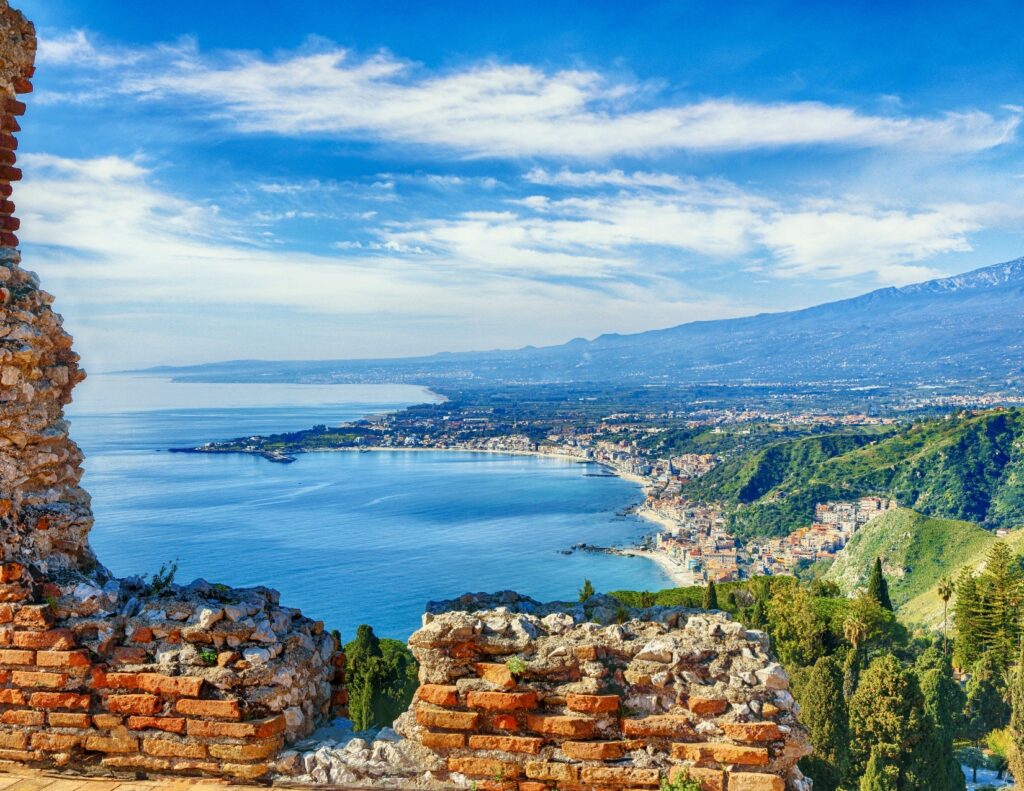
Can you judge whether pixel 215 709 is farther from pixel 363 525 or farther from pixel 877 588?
pixel 363 525

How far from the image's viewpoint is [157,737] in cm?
392

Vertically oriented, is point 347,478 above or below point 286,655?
below

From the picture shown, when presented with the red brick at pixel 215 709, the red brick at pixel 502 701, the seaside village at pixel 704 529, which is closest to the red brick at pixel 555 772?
the red brick at pixel 502 701

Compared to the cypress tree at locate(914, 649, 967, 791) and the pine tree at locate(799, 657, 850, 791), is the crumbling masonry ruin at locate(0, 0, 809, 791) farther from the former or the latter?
the cypress tree at locate(914, 649, 967, 791)

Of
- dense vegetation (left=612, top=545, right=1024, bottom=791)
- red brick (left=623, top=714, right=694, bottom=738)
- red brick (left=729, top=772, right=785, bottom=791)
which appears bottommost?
dense vegetation (left=612, top=545, right=1024, bottom=791)

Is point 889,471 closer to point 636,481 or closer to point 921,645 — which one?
point 636,481

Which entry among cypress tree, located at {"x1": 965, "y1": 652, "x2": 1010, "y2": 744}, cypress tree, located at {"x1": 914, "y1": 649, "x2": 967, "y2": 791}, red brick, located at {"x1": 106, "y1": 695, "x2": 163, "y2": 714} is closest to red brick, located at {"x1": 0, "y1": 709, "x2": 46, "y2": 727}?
red brick, located at {"x1": 106, "y1": 695, "x2": 163, "y2": 714}

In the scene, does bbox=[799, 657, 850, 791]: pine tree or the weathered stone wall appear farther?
bbox=[799, 657, 850, 791]: pine tree

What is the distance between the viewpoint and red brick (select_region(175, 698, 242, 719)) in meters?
3.86

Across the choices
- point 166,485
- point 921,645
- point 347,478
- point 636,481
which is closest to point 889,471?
point 636,481

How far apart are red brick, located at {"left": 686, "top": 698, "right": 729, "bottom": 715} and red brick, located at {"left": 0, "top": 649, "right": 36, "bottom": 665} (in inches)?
133

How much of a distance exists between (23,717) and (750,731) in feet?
12.0

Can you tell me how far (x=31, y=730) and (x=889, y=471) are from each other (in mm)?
85911

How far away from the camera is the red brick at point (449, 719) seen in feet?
12.3
